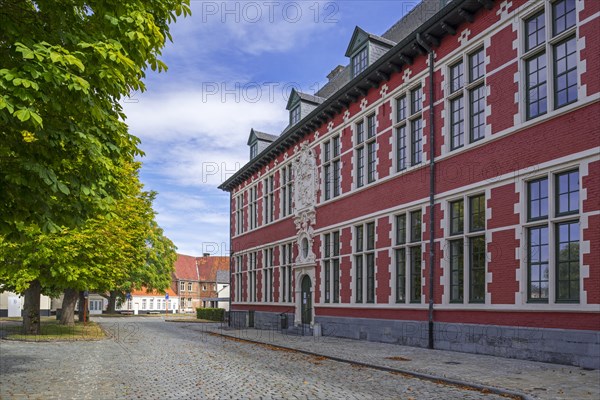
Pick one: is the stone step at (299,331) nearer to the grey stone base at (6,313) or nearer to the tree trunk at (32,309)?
the tree trunk at (32,309)

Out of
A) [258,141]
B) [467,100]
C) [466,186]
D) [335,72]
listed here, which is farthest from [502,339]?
[258,141]

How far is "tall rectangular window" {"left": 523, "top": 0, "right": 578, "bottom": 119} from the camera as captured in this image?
13.5 metres

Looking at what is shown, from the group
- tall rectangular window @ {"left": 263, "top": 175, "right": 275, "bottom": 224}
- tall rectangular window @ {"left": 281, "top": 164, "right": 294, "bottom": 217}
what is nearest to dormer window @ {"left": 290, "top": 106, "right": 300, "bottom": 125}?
tall rectangular window @ {"left": 281, "top": 164, "right": 294, "bottom": 217}

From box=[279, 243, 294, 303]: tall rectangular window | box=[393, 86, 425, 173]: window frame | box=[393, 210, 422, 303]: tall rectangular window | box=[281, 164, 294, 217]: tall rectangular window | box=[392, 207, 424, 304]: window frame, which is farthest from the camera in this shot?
box=[281, 164, 294, 217]: tall rectangular window

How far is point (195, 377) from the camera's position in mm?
12023

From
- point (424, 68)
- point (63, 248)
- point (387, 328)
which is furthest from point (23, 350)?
point (424, 68)

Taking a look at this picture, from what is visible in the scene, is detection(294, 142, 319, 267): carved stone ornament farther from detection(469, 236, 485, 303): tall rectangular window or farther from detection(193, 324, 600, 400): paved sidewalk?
detection(469, 236, 485, 303): tall rectangular window

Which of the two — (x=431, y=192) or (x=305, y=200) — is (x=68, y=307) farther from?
(x=431, y=192)

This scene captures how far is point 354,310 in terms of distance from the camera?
2316cm

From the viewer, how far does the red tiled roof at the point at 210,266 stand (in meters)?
101

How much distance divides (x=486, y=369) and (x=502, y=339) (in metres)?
2.66

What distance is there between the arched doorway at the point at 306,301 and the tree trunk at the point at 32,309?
1188cm

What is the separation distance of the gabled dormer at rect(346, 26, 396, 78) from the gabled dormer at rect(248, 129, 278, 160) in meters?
15.2

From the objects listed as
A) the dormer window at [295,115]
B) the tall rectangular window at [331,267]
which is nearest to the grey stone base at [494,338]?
the tall rectangular window at [331,267]
